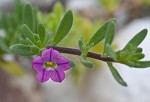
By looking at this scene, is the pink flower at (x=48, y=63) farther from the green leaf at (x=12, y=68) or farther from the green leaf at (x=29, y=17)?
the green leaf at (x=12, y=68)

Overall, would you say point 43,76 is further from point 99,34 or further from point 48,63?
point 99,34

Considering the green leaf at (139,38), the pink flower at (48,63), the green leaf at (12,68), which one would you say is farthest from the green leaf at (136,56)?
the green leaf at (12,68)

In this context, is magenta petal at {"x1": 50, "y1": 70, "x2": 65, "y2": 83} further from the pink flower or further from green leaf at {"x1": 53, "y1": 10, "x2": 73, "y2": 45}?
green leaf at {"x1": 53, "y1": 10, "x2": 73, "y2": 45}

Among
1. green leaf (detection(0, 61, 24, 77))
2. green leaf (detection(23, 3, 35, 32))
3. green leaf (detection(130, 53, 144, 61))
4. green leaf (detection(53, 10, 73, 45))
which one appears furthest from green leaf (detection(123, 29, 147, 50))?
green leaf (detection(0, 61, 24, 77))

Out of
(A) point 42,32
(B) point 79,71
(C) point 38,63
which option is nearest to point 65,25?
(A) point 42,32

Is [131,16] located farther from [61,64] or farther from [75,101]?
[61,64]
